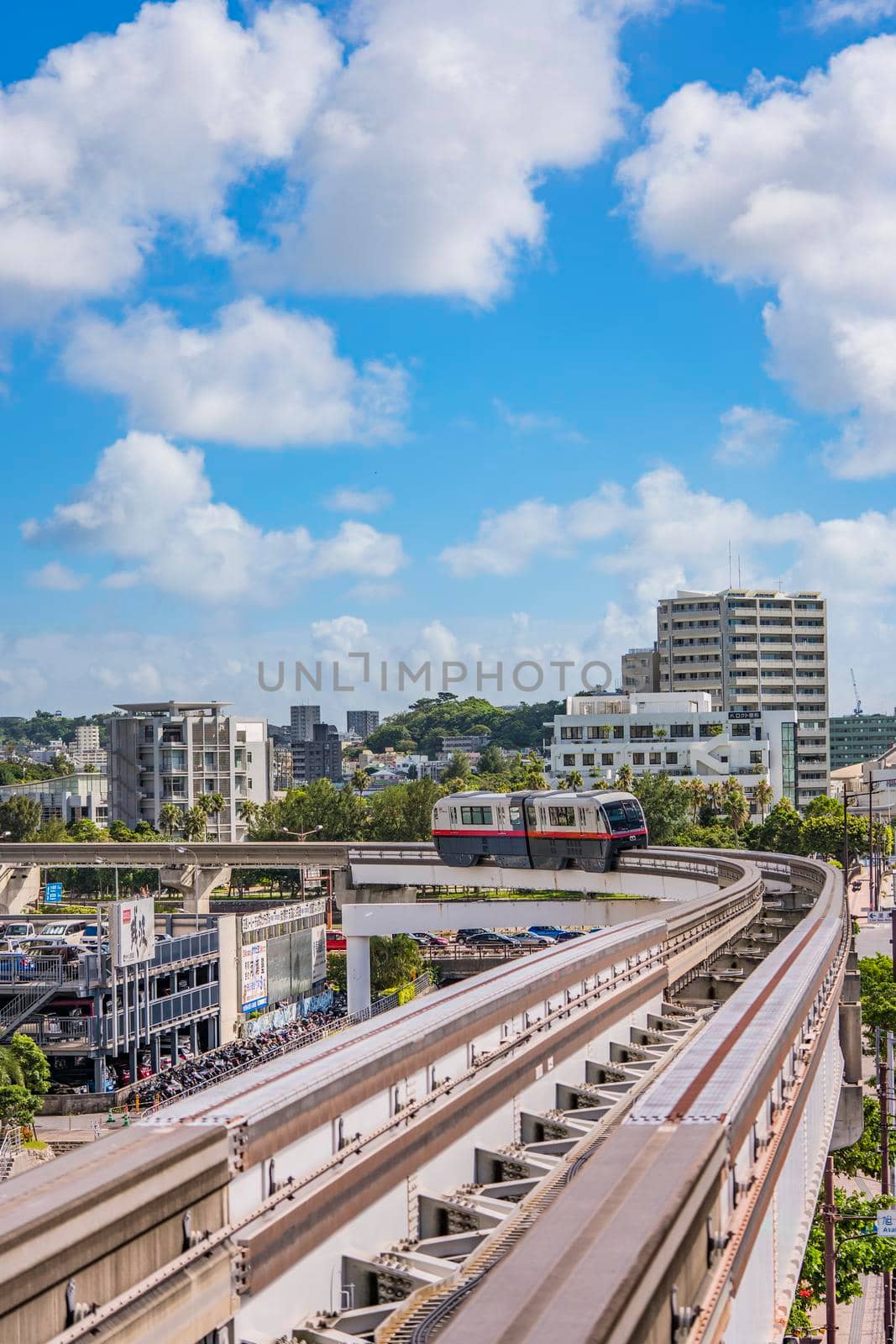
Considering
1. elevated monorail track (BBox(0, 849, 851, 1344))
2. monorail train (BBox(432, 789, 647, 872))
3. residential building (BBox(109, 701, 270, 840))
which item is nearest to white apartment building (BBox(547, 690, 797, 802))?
residential building (BBox(109, 701, 270, 840))

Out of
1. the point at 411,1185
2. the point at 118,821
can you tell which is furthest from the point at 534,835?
the point at 118,821

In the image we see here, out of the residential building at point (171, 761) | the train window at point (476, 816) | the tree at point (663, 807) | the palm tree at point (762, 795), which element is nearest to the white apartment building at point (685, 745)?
the palm tree at point (762, 795)

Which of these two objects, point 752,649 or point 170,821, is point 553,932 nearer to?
point 170,821

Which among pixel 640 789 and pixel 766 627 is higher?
pixel 766 627

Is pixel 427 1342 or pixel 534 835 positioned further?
pixel 534 835

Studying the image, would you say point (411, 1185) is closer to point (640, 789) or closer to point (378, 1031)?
point (378, 1031)

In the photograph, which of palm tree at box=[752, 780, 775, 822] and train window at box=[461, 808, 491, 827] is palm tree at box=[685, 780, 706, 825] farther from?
train window at box=[461, 808, 491, 827]
